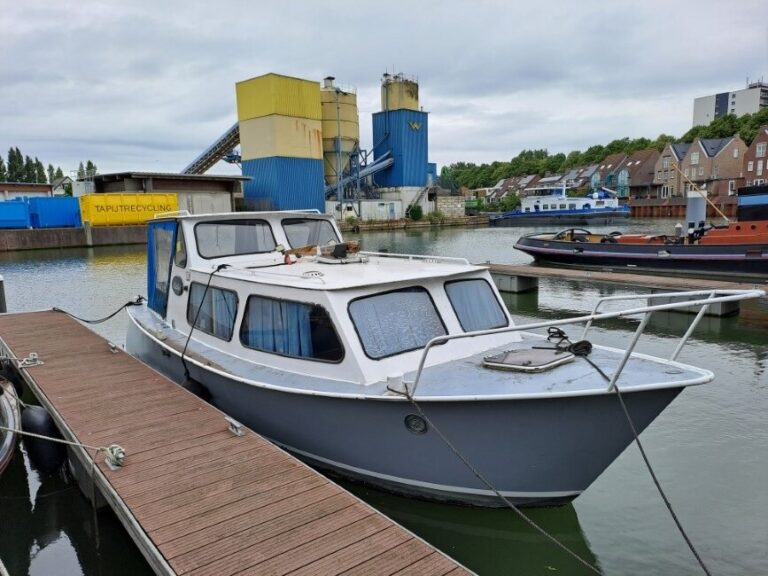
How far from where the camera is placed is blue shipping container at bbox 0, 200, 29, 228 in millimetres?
38125

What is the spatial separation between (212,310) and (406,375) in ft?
10.9

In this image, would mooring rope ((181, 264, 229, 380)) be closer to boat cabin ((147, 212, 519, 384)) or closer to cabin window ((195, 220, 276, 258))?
boat cabin ((147, 212, 519, 384))

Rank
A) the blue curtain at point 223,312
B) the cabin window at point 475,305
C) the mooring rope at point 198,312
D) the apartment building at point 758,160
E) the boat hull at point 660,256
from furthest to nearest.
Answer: the apartment building at point 758,160
the boat hull at point 660,256
the mooring rope at point 198,312
the blue curtain at point 223,312
the cabin window at point 475,305

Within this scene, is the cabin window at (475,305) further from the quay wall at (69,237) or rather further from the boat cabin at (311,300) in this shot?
the quay wall at (69,237)

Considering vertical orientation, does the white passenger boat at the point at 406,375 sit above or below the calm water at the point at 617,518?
above

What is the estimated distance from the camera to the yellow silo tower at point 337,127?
61.4m

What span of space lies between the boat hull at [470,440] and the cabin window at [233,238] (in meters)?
2.90

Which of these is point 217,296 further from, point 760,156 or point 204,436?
point 760,156

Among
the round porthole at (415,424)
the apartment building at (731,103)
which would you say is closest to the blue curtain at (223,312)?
the round porthole at (415,424)

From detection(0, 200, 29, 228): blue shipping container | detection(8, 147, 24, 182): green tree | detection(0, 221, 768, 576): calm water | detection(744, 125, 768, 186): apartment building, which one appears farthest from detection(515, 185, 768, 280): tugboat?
detection(8, 147, 24, 182): green tree

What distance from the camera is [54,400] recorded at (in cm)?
708

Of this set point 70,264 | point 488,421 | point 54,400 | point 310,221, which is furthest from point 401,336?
point 70,264

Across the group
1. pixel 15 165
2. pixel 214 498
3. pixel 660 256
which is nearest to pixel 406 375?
pixel 214 498

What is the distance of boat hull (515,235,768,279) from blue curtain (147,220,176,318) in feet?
62.1
